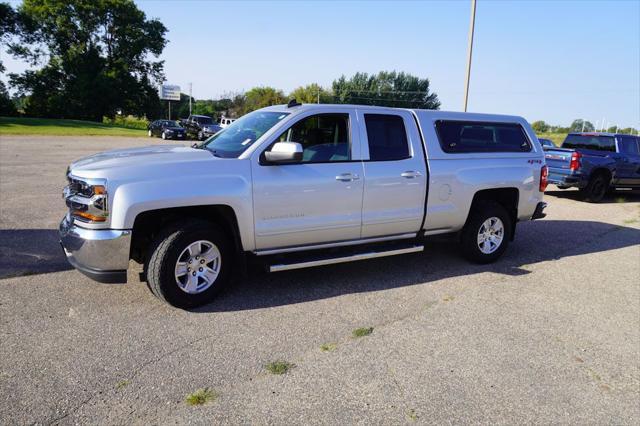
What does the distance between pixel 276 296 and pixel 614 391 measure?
3.05 meters

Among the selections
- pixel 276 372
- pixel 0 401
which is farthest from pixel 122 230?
pixel 276 372

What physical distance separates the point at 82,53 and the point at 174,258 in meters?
61.5

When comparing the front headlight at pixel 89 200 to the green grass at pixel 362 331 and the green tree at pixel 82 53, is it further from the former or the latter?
the green tree at pixel 82 53

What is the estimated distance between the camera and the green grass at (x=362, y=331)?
4.11 meters

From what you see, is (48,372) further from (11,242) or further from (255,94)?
(255,94)

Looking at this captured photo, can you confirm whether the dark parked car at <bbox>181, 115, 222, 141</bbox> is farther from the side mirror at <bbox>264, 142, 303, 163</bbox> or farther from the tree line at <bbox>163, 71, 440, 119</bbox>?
the tree line at <bbox>163, 71, 440, 119</bbox>

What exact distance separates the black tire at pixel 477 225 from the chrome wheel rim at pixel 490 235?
0.14 ft

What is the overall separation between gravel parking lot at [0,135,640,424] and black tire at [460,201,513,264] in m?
0.20

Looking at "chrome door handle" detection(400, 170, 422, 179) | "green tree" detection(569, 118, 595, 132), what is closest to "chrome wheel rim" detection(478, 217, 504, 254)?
"chrome door handle" detection(400, 170, 422, 179)

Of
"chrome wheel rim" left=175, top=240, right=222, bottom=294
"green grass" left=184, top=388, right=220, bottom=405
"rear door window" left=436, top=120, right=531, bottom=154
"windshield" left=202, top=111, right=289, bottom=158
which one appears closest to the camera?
"green grass" left=184, top=388, right=220, bottom=405

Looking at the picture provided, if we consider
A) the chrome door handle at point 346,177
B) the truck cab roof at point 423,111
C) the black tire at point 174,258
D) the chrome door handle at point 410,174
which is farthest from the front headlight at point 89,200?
the chrome door handle at point 410,174

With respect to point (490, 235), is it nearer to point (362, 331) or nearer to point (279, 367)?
point (362, 331)

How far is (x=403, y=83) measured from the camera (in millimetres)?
72375

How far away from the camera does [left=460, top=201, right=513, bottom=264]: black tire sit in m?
6.21
